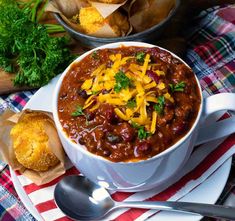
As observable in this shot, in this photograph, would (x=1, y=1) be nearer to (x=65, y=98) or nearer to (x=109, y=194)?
(x=65, y=98)

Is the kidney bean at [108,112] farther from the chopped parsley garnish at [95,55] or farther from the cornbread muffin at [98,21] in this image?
the cornbread muffin at [98,21]

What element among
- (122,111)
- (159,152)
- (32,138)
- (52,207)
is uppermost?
(122,111)

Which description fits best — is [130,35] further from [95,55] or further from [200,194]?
[200,194]

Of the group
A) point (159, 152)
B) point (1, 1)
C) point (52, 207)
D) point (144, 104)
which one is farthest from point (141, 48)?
point (1, 1)

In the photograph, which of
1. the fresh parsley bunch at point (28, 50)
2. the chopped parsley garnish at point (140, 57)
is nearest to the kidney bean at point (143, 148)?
the chopped parsley garnish at point (140, 57)

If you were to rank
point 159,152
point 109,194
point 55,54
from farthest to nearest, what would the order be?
point 55,54 → point 109,194 → point 159,152

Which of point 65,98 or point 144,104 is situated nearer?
point 144,104
